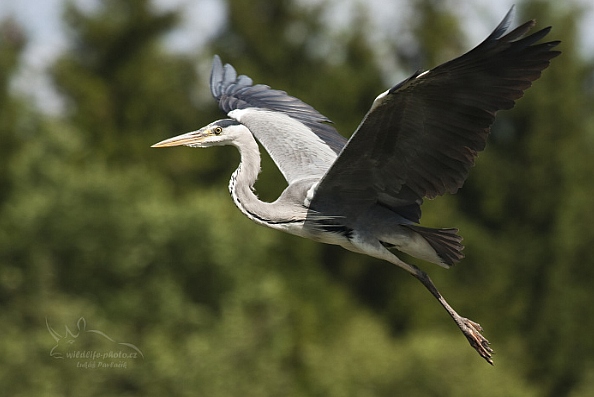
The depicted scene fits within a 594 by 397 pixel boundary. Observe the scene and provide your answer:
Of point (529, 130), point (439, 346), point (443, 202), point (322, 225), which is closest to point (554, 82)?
point (529, 130)

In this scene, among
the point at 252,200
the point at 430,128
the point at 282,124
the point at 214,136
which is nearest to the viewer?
the point at 430,128

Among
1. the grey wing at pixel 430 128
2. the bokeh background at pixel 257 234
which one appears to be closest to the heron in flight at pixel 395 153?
the grey wing at pixel 430 128

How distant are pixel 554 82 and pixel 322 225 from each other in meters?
23.5

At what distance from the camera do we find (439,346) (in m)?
22.2

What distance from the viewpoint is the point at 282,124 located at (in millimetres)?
8711

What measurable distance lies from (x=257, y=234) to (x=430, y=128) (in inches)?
686

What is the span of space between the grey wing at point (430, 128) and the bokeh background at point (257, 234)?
12777 mm

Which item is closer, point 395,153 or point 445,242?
point 395,153

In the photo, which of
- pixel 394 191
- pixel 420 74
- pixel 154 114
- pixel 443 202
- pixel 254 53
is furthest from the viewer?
pixel 254 53

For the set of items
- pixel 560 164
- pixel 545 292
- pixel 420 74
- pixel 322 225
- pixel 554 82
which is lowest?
pixel 545 292

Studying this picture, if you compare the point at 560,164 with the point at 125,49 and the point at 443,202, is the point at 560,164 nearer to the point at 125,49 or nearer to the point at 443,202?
the point at 443,202

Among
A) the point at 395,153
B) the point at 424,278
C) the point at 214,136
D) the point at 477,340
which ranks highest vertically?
the point at 395,153

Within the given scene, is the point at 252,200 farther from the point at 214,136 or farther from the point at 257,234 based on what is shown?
the point at 257,234

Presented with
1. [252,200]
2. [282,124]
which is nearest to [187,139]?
[282,124]
